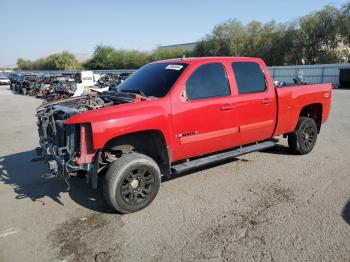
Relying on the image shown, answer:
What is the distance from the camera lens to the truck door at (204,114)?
455 cm

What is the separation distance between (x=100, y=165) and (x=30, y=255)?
139cm

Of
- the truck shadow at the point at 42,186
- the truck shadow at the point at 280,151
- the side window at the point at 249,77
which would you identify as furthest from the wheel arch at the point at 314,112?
the truck shadow at the point at 42,186

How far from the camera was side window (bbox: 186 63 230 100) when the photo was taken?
4.71 m

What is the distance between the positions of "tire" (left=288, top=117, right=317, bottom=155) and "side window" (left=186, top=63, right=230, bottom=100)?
6.90ft

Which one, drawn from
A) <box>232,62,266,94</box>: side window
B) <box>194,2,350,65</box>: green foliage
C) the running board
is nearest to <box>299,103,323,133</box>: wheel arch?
the running board

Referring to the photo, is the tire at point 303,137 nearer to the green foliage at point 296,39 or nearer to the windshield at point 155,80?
the windshield at point 155,80

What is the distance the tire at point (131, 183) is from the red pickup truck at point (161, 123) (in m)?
0.01

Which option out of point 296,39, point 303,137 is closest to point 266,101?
point 303,137

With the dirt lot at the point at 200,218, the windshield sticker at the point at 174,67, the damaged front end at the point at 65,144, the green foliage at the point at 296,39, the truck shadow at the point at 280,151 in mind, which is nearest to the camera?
the dirt lot at the point at 200,218

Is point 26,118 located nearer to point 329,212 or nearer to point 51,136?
point 51,136

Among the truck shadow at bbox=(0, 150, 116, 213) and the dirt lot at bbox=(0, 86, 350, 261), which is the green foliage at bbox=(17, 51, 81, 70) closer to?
the truck shadow at bbox=(0, 150, 116, 213)

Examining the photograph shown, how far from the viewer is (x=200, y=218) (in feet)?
13.3

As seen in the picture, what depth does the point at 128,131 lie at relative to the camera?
13.3 feet

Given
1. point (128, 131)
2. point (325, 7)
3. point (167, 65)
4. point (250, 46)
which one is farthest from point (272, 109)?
point (250, 46)
